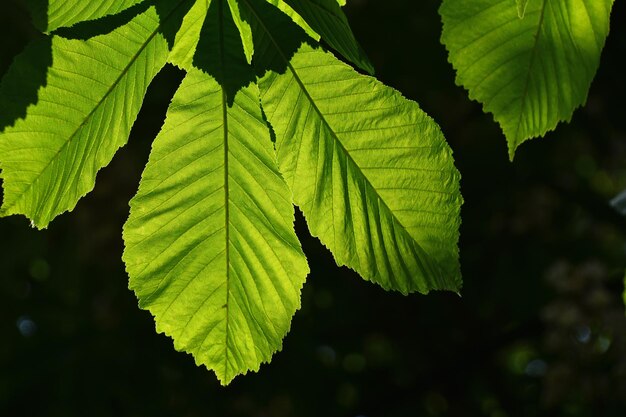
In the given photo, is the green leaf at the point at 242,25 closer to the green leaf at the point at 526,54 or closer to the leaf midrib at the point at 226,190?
the leaf midrib at the point at 226,190

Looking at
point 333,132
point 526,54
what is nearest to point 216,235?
point 333,132

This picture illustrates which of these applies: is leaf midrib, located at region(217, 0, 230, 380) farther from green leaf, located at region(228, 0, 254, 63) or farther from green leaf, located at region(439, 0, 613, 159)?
green leaf, located at region(439, 0, 613, 159)

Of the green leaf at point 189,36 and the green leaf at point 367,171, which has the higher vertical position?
the green leaf at point 189,36

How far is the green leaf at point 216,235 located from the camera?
0.72 metres

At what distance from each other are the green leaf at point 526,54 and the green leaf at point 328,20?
12cm

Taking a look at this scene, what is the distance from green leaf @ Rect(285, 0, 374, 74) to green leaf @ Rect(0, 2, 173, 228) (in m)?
0.13

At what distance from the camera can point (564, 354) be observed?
3.04 meters

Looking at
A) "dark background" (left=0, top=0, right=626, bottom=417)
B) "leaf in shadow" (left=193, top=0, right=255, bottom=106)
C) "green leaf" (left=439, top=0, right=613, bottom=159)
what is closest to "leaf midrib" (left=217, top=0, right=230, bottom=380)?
"leaf in shadow" (left=193, top=0, right=255, bottom=106)

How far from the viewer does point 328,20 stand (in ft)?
2.25

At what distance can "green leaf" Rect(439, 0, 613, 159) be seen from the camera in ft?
2.53

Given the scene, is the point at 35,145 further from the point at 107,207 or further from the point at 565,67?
the point at 107,207

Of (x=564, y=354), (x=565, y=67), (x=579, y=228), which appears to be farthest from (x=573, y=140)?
(x=565, y=67)

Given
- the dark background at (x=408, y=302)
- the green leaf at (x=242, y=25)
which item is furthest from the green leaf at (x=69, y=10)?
the dark background at (x=408, y=302)

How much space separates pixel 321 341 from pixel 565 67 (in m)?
2.73
